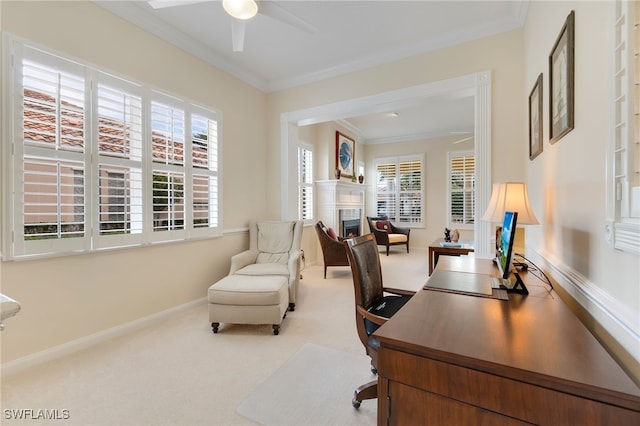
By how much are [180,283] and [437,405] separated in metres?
2.94

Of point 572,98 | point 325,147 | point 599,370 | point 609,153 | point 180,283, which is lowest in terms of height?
point 180,283

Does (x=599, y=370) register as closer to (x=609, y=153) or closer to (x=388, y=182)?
(x=609, y=153)

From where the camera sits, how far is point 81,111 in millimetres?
2273

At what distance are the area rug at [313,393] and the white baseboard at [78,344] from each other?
157 cm

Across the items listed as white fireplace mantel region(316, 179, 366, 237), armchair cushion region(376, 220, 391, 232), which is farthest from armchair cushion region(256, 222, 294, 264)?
armchair cushion region(376, 220, 391, 232)

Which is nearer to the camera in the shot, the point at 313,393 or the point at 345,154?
the point at 313,393

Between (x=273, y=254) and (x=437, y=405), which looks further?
(x=273, y=254)

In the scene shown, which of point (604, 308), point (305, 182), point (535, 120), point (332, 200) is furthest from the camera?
point (332, 200)

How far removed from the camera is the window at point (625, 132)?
827 millimetres

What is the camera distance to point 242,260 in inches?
131

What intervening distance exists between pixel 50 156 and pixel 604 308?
331 centimetres

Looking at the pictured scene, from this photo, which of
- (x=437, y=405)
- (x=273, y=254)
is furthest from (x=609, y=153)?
(x=273, y=254)

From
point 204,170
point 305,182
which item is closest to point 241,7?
point 204,170

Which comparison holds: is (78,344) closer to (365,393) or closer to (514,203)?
(365,393)
